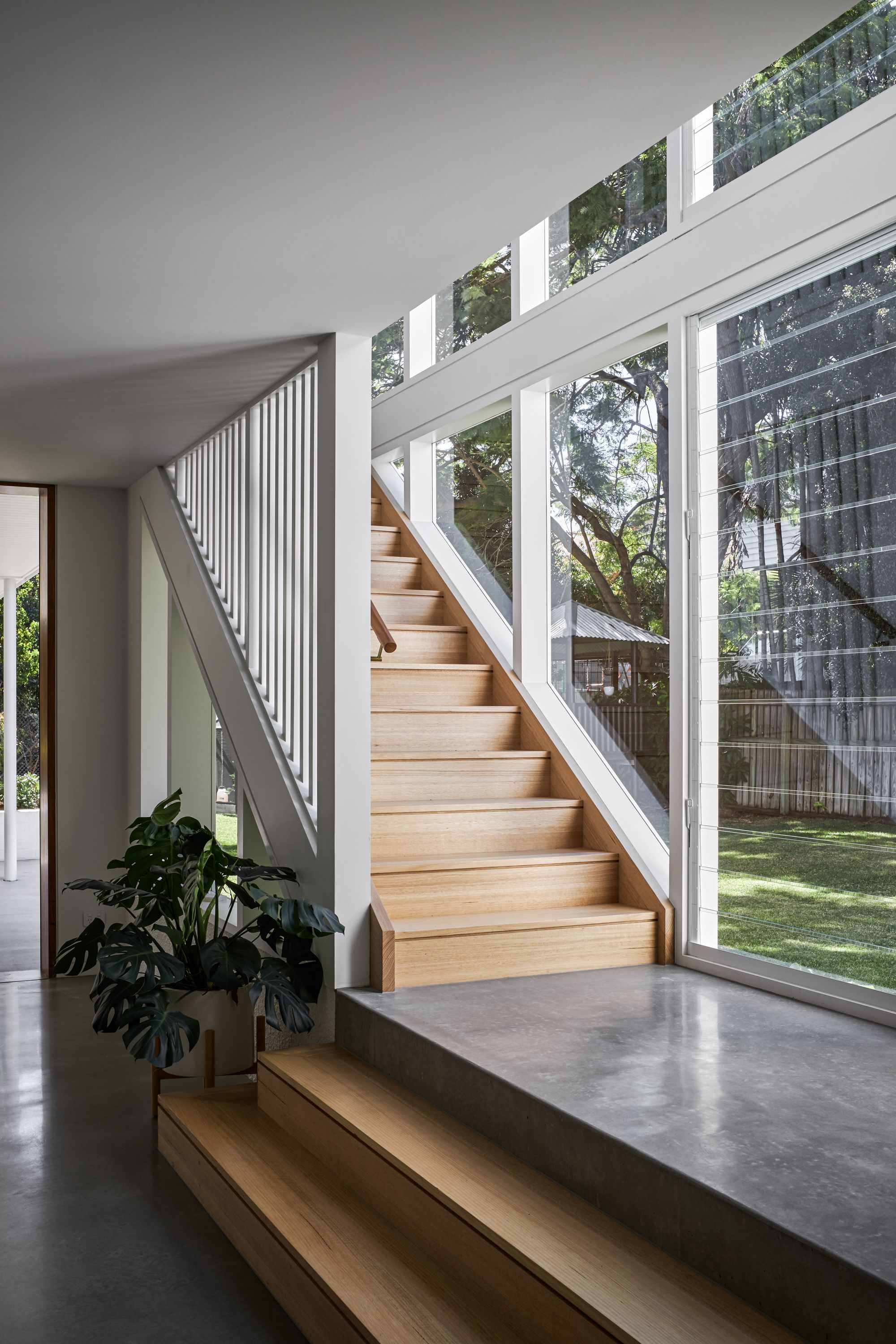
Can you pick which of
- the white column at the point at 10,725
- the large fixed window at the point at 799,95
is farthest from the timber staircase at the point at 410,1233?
the white column at the point at 10,725

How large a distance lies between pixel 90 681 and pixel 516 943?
145 inches

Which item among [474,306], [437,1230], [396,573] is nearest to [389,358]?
[474,306]

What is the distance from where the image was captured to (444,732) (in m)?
5.29

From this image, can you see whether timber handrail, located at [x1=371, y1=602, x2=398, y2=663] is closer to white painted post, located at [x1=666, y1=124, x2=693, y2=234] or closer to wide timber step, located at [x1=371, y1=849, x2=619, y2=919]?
wide timber step, located at [x1=371, y1=849, x2=619, y2=919]

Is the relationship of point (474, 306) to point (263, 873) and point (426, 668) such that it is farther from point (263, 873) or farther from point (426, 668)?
point (263, 873)

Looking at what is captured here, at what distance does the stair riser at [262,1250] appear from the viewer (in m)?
2.58

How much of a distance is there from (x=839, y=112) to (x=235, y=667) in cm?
313

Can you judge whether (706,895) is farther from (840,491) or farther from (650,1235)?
(650,1235)

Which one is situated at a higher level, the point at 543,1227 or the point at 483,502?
the point at 483,502

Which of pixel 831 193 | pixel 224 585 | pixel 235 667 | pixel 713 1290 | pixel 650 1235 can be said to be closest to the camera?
pixel 713 1290

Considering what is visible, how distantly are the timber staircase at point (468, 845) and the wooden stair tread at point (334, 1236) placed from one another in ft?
2.19

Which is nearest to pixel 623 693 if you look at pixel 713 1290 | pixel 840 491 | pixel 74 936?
pixel 840 491

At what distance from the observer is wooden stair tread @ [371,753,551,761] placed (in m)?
4.93

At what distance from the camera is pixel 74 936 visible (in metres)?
6.61
